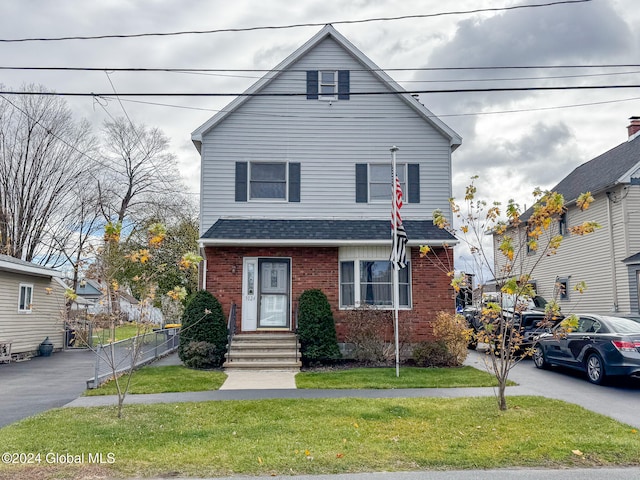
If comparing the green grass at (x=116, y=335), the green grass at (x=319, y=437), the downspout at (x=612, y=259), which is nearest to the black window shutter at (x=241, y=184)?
the green grass at (x=116, y=335)

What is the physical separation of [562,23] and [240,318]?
11048 mm

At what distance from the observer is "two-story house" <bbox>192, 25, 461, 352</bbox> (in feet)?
49.7

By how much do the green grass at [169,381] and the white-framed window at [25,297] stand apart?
837 cm

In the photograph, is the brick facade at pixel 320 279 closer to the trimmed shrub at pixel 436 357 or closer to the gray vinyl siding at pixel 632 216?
the trimmed shrub at pixel 436 357

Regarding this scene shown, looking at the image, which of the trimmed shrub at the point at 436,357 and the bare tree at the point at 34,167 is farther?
the bare tree at the point at 34,167

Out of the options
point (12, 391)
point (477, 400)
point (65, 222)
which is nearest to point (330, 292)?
point (477, 400)

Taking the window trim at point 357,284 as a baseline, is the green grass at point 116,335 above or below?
below

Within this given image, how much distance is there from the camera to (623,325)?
11.6 metres

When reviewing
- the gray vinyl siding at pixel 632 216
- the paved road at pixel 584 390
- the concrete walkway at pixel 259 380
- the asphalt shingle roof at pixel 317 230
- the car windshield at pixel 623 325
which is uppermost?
the gray vinyl siding at pixel 632 216

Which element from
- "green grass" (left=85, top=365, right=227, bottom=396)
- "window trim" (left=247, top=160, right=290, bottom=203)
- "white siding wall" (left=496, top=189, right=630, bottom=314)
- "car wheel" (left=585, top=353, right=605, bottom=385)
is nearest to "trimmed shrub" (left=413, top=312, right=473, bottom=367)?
"car wheel" (left=585, top=353, right=605, bottom=385)

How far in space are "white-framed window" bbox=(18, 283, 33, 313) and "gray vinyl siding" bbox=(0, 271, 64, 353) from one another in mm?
138

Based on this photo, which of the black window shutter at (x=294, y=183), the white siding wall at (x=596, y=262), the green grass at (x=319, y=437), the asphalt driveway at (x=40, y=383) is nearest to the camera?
the green grass at (x=319, y=437)

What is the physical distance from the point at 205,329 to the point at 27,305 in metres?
9.68

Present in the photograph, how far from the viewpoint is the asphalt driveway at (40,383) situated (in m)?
9.58
